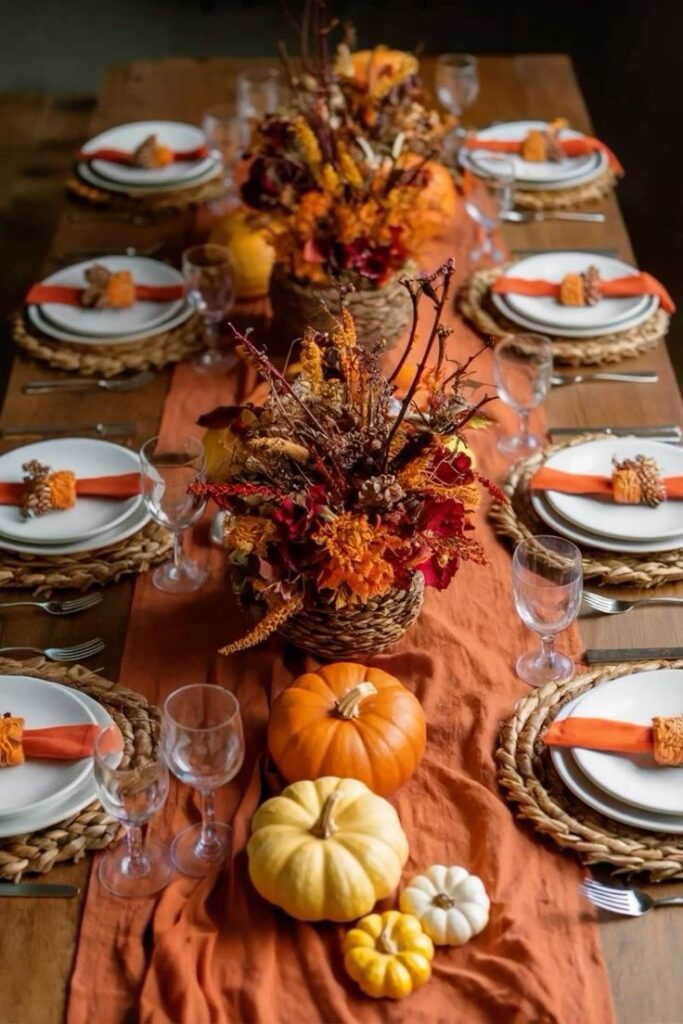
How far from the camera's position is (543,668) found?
1.69m

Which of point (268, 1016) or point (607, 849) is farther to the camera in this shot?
point (607, 849)

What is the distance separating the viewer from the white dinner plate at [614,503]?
1.87 m

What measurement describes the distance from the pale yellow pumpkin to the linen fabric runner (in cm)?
4

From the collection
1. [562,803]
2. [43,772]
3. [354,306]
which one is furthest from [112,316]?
[562,803]

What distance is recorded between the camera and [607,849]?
1417mm

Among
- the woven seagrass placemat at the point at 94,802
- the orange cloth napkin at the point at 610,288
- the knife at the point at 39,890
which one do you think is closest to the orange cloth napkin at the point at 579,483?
the orange cloth napkin at the point at 610,288

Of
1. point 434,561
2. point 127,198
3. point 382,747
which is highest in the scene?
point 434,561

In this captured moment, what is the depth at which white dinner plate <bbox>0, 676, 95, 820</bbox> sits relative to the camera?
147 cm

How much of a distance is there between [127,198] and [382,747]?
5.81 ft

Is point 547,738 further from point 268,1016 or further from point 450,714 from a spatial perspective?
point 268,1016

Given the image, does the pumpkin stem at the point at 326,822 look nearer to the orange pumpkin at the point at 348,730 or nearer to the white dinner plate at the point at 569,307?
the orange pumpkin at the point at 348,730

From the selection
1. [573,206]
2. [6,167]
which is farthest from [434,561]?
[6,167]

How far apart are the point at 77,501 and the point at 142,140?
4.53ft

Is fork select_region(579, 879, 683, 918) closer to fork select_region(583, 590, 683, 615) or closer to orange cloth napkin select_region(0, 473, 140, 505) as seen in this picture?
fork select_region(583, 590, 683, 615)
